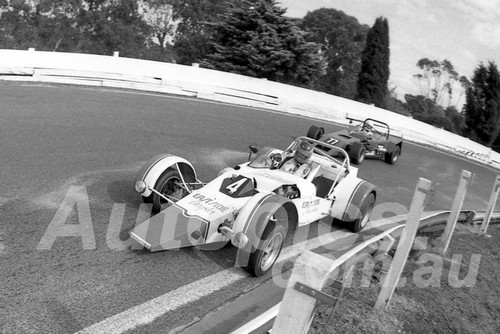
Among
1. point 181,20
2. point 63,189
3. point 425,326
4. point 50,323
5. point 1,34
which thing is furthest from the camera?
point 181,20

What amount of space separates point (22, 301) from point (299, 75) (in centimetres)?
2637

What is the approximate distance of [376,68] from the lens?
101 ft

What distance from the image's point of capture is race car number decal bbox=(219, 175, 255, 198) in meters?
5.17

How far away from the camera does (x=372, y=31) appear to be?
31703 millimetres

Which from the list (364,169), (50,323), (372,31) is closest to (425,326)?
(50,323)

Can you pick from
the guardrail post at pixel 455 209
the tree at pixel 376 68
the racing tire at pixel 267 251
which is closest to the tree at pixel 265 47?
the tree at pixel 376 68

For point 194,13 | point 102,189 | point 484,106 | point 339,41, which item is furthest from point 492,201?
point 339,41

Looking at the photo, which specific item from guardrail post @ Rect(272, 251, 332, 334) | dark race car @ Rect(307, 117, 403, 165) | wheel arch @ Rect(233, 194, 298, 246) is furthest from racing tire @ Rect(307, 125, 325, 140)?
guardrail post @ Rect(272, 251, 332, 334)

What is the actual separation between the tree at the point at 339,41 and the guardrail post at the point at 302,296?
44.5 metres

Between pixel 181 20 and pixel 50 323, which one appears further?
pixel 181 20

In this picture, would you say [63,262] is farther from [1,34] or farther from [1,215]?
[1,34]

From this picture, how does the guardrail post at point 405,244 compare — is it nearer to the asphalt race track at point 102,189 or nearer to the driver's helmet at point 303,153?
the asphalt race track at point 102,189

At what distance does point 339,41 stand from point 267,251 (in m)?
44.3

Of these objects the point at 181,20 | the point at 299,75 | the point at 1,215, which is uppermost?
the point at 181,20
